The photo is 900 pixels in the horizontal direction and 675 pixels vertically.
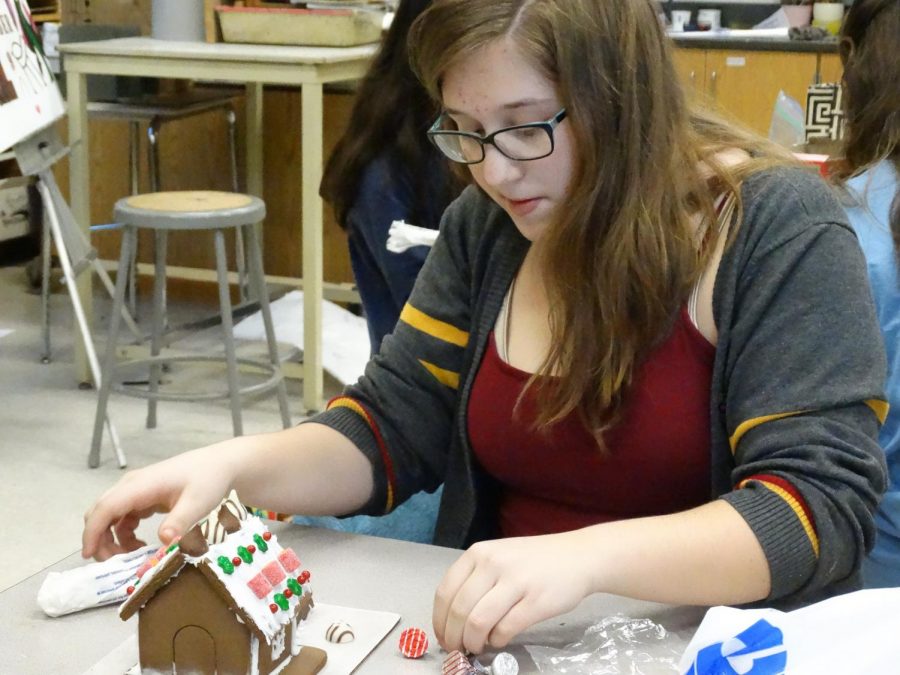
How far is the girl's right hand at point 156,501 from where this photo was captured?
955 millimetres

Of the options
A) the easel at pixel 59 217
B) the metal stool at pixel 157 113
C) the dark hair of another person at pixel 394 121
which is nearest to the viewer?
the dark hair of another person at pixel 394 121

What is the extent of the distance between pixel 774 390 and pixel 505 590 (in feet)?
0.97

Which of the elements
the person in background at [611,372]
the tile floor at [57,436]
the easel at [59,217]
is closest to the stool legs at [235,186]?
the tile floor at [57,436]

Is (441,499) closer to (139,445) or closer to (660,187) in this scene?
(660,187)

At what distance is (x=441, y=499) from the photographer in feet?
3.97

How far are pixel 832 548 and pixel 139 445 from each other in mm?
2379

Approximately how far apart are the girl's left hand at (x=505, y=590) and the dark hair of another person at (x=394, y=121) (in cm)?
151

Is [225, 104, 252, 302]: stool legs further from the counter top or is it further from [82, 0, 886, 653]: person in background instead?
[82, 0, 886, 653]: person in background

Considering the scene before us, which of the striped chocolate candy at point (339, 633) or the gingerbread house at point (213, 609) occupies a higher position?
the gingerbread house at point (213, 609)

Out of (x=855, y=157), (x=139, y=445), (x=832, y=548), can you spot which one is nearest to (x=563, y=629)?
(x=832, y=548)

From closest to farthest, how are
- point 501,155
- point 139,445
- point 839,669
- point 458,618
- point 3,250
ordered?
1. point 839,669
2. point 458,618
3. point 501,155
4. point 139,445
5. point 3,250

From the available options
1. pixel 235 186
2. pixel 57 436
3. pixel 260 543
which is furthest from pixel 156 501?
pixel 235 186

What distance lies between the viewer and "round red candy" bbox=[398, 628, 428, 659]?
0.82 metres

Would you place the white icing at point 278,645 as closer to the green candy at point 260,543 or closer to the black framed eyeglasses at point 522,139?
the green candy at point 260,543
